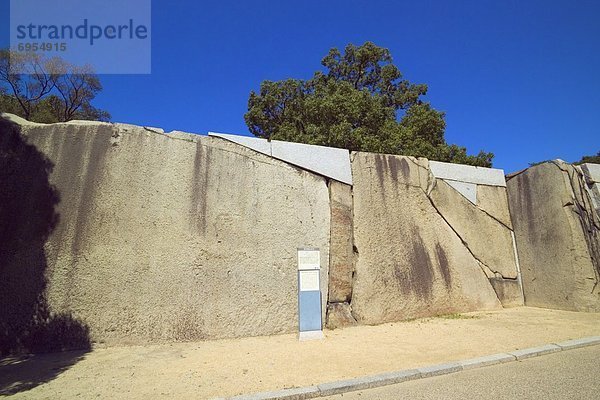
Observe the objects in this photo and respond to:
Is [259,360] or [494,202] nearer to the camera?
[259,360]

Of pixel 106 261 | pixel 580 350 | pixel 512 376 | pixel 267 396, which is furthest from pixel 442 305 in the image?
pixel 106 261

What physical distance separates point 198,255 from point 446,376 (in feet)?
13.6

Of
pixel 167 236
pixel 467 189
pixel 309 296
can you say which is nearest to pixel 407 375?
pixel 309 296

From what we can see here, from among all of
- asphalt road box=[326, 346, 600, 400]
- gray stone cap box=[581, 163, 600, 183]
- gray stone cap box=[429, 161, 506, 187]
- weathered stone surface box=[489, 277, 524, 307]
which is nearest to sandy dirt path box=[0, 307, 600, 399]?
asphalt road box=[326, 346, 600, 400]

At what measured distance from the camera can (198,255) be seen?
5.86 metres

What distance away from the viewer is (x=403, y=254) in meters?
7.31

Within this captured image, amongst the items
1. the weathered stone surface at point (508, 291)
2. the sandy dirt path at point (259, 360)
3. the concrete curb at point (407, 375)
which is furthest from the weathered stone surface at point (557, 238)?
the concrete curb at point (407, 375)

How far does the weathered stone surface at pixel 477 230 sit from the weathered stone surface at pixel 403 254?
0.26 m

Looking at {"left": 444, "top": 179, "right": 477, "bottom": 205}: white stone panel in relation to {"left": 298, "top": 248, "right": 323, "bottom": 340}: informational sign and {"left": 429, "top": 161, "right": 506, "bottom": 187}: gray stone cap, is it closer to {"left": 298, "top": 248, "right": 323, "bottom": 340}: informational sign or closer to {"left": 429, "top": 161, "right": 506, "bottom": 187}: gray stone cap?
{"left": 429, "top": 161, "right": 506, "bottom": 187}: gray stone cap

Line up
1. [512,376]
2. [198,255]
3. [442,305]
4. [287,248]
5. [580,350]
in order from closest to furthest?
1. [512,376]
2. [580,350]
3. [198,255]
4. [287,248]
5. [442,305]

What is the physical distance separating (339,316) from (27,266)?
209 inches

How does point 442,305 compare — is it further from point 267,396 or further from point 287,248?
point 267,396

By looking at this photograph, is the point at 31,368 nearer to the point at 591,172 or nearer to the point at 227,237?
the point at 227,237

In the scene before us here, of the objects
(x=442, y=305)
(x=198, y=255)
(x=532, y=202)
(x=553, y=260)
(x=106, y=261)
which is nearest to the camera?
(x=106, y=261)
